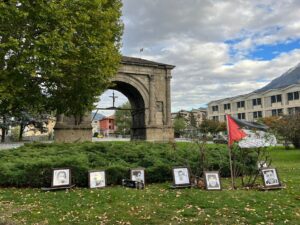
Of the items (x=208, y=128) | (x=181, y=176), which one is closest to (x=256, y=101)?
(x=208, y=128)

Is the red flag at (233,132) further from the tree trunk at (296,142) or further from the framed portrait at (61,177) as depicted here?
the tree trunk at (296,142)

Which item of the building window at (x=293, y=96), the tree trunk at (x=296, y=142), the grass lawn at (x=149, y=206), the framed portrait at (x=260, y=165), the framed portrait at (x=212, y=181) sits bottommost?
the grass lawn at (x=149, y=206)

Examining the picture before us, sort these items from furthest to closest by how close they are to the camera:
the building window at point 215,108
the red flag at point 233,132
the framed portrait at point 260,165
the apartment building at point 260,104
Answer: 1. the building window at point 215,108
2. the apartment building at point 260,104
3. the framed portrait at point 260,165
4. the red flag at point 233,132

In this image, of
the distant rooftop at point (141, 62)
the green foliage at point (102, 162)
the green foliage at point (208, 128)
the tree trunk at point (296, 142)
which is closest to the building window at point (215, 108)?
the green foliage at point (208, 128)

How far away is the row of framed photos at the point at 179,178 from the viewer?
9820 mm

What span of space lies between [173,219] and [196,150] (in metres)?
6.07

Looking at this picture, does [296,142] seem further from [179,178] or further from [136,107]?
[179,178]

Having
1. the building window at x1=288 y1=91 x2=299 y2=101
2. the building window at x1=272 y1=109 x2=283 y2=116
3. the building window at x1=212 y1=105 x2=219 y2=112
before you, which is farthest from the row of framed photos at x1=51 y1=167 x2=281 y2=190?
the building window at x1=212 y1=105 x2=219 y2=112

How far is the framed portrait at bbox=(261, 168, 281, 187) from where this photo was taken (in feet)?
32.8

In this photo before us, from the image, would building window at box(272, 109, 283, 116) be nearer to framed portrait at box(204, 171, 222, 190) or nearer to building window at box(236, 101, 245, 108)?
building window at box(236, 101, 245, 108)

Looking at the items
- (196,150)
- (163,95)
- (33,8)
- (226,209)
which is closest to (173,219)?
(226,209)

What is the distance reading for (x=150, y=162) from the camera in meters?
11.7

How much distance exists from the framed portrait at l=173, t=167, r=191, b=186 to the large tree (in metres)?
6.82

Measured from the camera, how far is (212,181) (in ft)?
32.4
